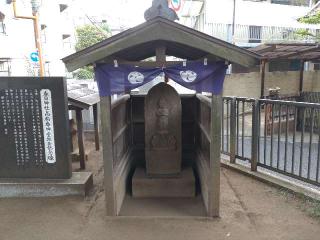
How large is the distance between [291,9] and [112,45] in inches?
1085

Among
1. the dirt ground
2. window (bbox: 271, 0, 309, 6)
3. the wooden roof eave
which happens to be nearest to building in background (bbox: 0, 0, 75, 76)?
the dirt ground

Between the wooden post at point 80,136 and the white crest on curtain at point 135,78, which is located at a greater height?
the white crest on curtain at point 135,78

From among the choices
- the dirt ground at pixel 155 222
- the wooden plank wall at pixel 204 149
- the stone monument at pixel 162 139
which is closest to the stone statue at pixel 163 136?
the stone monument at pixel 162 139

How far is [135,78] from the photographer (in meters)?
4.66

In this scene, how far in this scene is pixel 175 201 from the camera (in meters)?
5.65

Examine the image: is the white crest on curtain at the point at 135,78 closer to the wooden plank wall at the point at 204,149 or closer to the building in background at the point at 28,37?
the wooden plank wall at the point at 204,149

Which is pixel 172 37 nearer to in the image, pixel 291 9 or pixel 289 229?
pixel 289 229

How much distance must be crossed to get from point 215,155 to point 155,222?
4.64 ft

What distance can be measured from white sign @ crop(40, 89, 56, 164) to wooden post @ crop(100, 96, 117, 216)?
157 centimetres

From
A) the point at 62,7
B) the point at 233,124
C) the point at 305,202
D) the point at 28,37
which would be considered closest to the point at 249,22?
the point at 28,37

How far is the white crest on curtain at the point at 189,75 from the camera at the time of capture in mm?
4582

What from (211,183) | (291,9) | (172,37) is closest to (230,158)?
(211,183)

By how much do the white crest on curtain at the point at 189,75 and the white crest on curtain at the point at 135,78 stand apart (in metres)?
0.61

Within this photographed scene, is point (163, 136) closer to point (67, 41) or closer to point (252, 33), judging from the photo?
point (252, 33)
